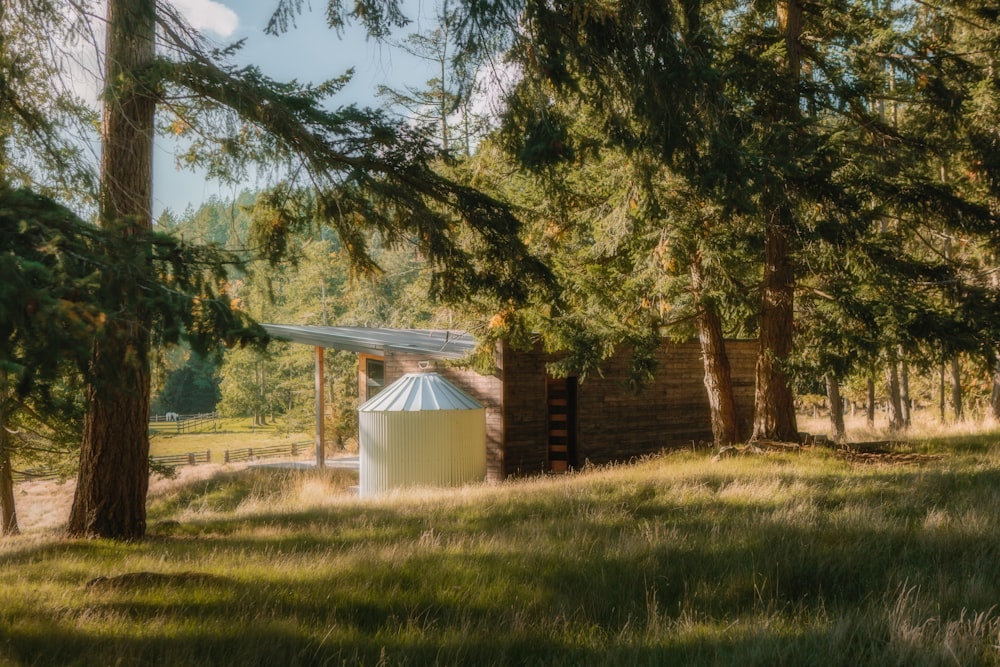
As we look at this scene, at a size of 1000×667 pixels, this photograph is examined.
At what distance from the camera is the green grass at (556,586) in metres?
4.20

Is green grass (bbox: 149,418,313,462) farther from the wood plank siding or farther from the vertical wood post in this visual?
the wood plank siding

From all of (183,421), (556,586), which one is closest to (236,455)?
(183,421)

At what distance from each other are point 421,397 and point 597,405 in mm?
4598

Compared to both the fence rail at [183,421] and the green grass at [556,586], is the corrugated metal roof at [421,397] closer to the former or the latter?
the green grass at [556,586]

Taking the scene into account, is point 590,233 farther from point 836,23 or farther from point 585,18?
point 585,18

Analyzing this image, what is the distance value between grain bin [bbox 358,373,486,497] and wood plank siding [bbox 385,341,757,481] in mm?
1268

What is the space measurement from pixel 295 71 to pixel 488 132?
74.5 inches

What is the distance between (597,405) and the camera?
18156mm

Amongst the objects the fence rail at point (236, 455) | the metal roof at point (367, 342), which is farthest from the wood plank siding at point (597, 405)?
the fence rail at point (236, 455)

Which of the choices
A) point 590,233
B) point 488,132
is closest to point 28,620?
point 488,132

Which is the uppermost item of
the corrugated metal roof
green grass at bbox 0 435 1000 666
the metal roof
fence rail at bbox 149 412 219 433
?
the metal roof

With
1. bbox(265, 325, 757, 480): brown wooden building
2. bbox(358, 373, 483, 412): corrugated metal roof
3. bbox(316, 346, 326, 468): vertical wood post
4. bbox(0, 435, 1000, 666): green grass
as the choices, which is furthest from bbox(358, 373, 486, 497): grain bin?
bbox(0, 435, 1000, 666): green grass

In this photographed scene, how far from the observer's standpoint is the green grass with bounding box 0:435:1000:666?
13.8 feet

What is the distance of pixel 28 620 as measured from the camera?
15.6ft
